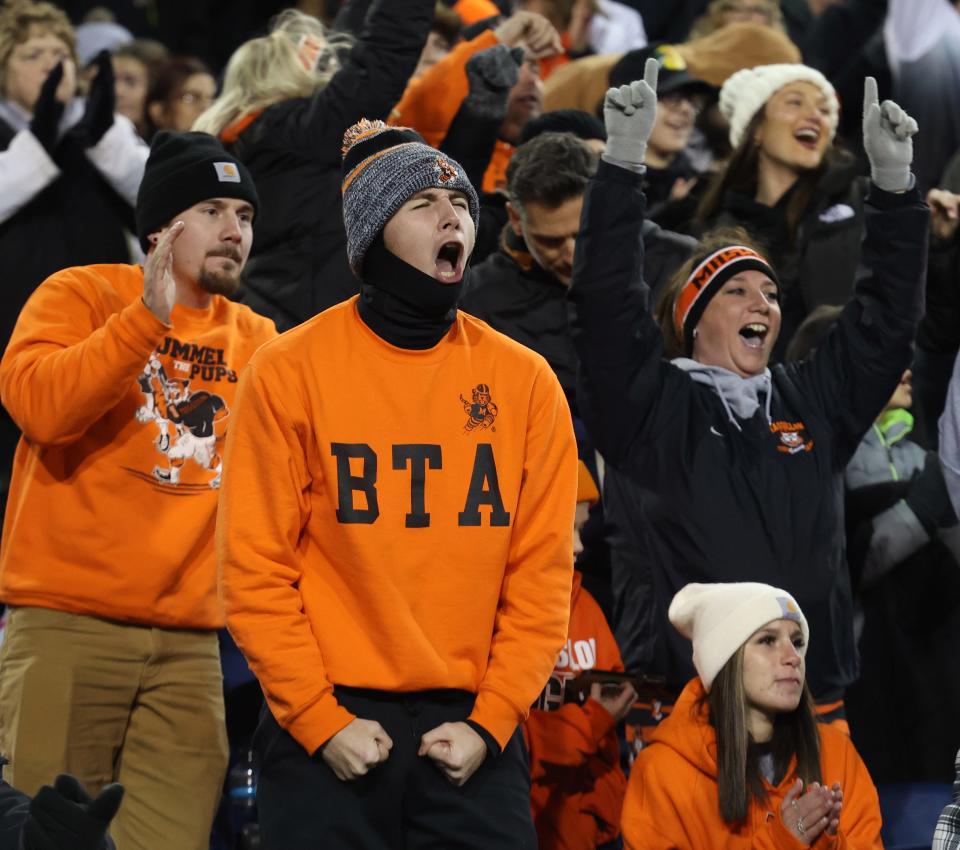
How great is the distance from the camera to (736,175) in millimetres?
6609

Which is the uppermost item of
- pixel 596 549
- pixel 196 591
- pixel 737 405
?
pixel 737 405

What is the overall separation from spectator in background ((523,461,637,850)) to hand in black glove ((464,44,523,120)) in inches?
78.0

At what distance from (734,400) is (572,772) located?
118cm

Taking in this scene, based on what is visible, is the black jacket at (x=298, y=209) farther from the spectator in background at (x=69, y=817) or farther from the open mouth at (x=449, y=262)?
the spectator in background at (x=69, y=817)

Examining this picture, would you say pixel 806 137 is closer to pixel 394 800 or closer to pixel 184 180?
pixel 184 180

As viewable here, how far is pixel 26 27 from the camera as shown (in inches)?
274

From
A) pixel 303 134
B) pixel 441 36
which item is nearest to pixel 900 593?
pixel 303 134

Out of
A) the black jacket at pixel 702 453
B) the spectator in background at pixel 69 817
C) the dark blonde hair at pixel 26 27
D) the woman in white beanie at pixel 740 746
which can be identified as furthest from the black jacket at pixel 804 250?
the spectator in background at pixel 69 817

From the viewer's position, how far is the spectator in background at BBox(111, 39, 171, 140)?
28.0ft

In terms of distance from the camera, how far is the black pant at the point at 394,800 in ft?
11.4

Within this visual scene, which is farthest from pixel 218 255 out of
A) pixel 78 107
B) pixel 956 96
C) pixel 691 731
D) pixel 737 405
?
pixel 956 96

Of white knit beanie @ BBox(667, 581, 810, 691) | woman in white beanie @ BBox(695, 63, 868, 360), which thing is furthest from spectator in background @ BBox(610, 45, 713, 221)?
white knit beanie @ BBox(667, 581, 810, 691)

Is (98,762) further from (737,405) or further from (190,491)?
(737,405)

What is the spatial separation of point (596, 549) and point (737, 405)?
897 mm
